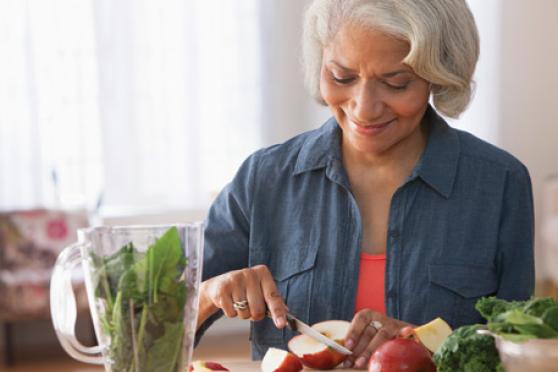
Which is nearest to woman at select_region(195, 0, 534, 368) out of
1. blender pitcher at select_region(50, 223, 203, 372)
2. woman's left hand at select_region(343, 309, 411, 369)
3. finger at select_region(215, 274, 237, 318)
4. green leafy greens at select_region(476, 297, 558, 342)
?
finger at select_region(215, 274, 237, 318)

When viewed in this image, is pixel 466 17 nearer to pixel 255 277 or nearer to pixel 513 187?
pixel 513 187

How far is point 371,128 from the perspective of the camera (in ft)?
5.85

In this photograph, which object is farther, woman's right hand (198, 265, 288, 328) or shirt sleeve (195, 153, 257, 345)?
shirt sleeve (195, 153, 257, 345)

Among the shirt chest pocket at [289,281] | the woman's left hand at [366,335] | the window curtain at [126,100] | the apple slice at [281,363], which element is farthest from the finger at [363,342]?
the window curtain at [126,100]

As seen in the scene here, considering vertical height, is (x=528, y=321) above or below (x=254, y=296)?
above

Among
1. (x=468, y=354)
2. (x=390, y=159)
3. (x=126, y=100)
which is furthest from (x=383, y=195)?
(x=126, y=100)

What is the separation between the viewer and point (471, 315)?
1.82 meters

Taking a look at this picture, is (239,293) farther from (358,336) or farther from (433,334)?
(433,334)

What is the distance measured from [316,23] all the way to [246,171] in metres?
0.33

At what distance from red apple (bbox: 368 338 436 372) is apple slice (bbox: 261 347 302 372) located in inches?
5.1

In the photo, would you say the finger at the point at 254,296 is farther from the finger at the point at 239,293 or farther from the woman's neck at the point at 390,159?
the woman's neck at the point at 390,159

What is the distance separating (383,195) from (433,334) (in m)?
0.53

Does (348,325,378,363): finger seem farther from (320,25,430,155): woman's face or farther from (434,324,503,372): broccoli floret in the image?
(320,25,430,155): woman's face

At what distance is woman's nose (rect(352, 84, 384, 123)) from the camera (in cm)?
174
